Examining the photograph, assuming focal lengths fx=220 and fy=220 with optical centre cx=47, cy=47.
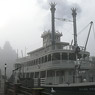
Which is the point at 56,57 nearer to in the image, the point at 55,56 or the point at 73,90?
the point at 55,56

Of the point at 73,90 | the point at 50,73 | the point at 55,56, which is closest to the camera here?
the point at 73,90

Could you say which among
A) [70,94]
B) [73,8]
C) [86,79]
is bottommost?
[70,94]

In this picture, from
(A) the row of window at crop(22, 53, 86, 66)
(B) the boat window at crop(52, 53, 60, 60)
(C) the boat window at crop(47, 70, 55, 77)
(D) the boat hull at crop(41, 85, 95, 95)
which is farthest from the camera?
(C) the boat window at crop(47, 70, 55, 77)

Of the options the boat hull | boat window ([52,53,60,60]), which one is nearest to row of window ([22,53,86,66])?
boat window ([52,53,60,60])

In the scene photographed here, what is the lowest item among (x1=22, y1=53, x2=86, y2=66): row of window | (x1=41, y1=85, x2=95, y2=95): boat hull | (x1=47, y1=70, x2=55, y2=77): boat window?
(x1=41, y1=85, x2=95, y2=95): boat hull

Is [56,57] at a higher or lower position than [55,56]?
lower

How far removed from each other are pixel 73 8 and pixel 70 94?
2293 cm

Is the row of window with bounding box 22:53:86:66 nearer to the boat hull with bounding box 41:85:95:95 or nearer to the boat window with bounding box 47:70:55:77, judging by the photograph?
the boat window with bounding box 47:70:55:77

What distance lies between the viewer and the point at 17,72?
130 ft

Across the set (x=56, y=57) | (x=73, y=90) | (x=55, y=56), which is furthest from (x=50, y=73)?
(x=73, y=90)

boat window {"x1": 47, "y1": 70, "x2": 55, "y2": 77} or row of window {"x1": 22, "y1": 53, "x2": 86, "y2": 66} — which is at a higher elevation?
row of window {"x1": 22, "y1": 53, "x2": 86, "y2": 66}

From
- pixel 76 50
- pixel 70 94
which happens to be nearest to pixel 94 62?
pixel 76 50

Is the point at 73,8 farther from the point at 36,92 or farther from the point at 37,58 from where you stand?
the point at 36,92

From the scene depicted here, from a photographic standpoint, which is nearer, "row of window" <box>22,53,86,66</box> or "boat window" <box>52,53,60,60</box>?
"row of window" <box>22,53,86,66</box>
